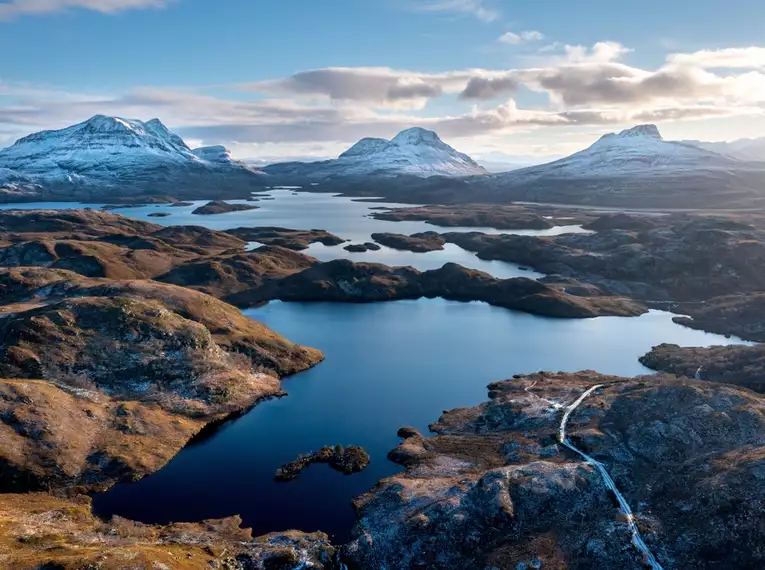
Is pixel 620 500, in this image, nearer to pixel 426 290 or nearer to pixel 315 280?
pixel 426 290

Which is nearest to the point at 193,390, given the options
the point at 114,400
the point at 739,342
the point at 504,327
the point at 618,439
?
the point at 114,400

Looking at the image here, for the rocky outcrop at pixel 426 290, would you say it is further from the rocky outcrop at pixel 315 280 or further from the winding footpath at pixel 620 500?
the winding footpath at pixel 620 500

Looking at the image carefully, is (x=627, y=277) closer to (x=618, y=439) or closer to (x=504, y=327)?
(x=504, y=327)

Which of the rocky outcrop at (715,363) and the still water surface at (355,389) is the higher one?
the rocky outcrop at (715,363)

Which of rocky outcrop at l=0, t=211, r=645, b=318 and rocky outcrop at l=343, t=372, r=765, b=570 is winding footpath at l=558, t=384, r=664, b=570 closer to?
rocky outcrop at l=343, t=372, r=765, b=570

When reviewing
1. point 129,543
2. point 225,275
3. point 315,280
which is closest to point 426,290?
point 315,280

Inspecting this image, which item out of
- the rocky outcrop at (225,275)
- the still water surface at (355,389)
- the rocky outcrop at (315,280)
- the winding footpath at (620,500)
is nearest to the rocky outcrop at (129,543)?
the still water surface at (355,389)
